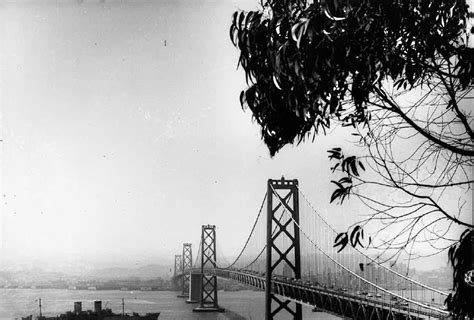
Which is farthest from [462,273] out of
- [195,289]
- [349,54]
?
[195,289]

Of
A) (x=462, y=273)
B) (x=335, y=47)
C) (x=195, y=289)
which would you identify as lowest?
(x=195, y=289)

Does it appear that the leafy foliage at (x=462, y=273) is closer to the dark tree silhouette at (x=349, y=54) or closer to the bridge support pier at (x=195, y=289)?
the dark tree silhouette at (x=349, y=54)

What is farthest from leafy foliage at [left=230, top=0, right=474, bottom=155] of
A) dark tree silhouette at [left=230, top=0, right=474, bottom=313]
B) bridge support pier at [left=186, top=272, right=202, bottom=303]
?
bridge support pier at [left=186, top=272, right=202, bottom=303]

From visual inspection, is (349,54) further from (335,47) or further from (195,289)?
(195,289)

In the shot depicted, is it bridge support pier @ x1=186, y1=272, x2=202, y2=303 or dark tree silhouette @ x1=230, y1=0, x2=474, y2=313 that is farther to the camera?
bridge support pier @ x1=186, y1=272, x2=202, y2=303

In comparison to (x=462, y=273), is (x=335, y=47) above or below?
above

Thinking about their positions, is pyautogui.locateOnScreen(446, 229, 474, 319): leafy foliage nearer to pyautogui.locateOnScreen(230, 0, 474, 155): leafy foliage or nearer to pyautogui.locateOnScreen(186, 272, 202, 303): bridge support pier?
pyautogui.locateOnScreen(230, 0, 474, 155): leafy foliage

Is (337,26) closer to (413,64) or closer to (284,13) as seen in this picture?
(284,13)
